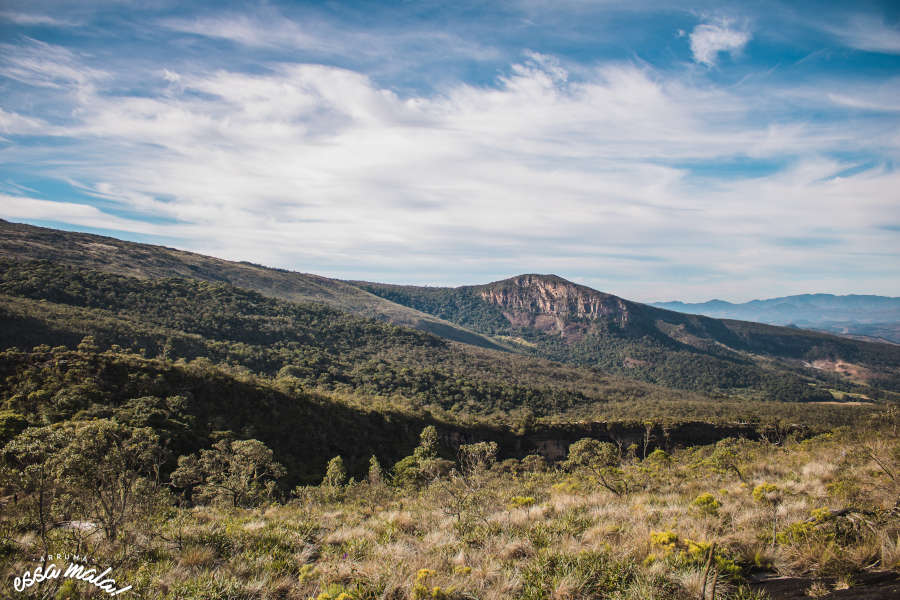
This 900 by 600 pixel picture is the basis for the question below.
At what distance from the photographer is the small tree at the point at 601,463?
12598 mm

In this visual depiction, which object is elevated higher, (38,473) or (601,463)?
(38,473)

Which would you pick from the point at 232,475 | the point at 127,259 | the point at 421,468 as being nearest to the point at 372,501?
the point at 232,475

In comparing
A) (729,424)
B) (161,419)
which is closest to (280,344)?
(161,419)

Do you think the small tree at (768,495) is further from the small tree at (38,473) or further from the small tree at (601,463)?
the small tree at (38,473)

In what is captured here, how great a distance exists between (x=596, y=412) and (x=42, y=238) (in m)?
199

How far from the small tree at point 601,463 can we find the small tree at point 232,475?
48.3 ft

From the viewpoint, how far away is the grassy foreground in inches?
190

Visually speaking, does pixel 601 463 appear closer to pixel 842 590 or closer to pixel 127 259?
pixel 842 590

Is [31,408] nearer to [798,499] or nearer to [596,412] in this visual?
[798,499]

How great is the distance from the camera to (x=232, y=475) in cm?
1916

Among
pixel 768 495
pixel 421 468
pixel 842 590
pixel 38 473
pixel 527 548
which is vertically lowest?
pixel 421 468

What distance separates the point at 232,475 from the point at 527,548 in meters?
18.5

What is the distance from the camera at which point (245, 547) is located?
278 inches

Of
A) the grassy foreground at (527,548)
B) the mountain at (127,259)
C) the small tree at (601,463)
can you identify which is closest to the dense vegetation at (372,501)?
the grassy foreground at (527,548)
